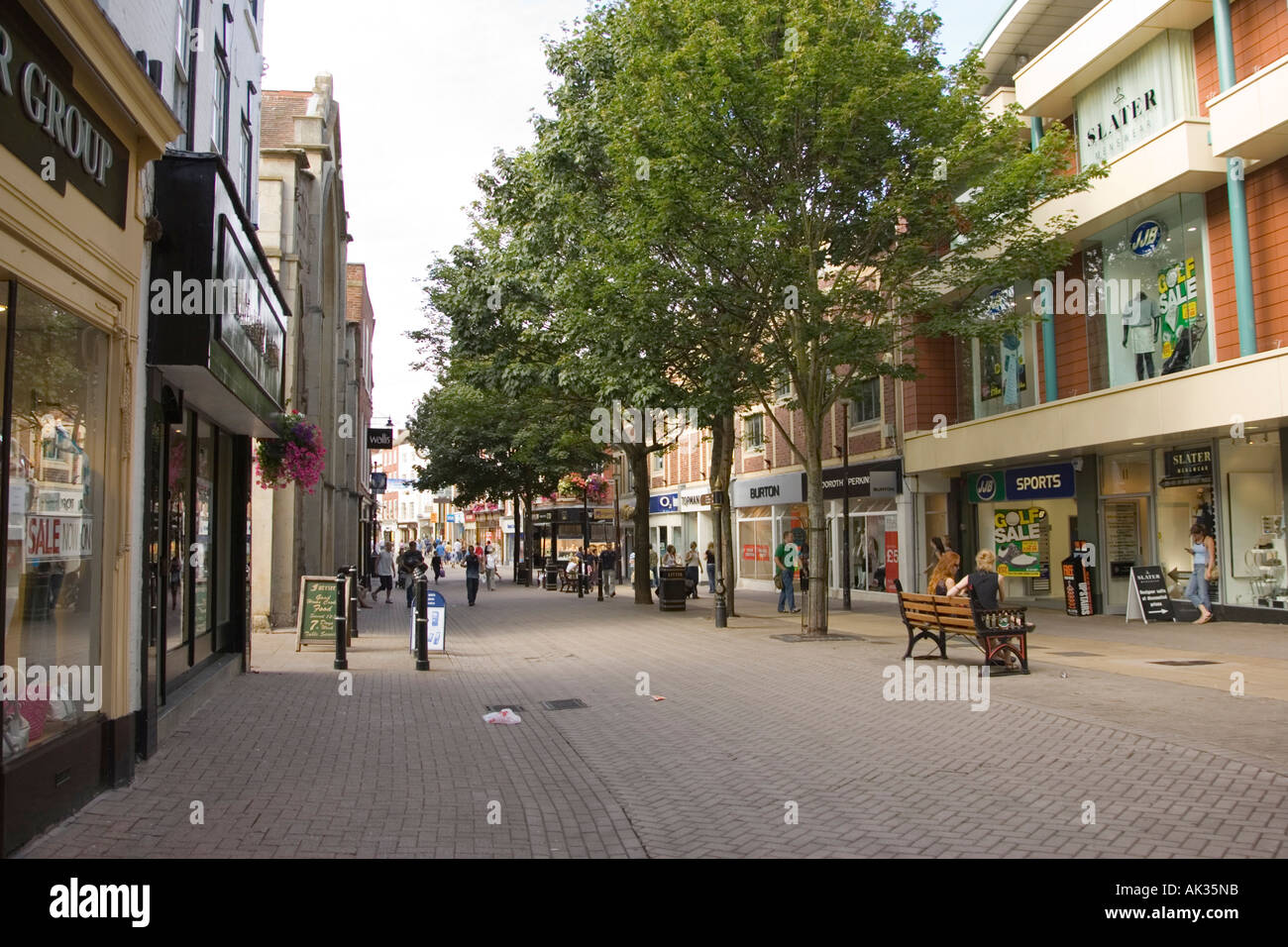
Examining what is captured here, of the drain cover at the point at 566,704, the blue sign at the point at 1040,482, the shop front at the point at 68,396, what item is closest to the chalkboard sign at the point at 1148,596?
the blue sign at the point at 1040,482

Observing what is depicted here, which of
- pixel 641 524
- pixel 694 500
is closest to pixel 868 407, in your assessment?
pixel 641 524

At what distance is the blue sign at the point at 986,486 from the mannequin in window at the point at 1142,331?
5.50m

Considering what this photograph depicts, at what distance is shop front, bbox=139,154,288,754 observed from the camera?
7184 millimetres

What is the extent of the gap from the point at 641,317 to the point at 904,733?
10.1m

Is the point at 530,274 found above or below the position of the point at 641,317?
above

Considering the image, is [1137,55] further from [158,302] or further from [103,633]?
[103,633]

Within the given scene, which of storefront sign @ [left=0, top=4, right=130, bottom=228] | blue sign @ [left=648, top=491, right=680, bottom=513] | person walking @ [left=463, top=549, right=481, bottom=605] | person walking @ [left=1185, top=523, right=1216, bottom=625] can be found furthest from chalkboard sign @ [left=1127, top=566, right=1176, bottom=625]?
blue sign @ [left=648, top=491, right=680, bottom=513]

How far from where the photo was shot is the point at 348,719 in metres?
9.16

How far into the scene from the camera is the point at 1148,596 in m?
17.8

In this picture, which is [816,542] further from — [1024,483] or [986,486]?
[986,486]

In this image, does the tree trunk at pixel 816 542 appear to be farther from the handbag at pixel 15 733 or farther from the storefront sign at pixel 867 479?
the handbag at pixel 15 733

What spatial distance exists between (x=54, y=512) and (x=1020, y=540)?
21380 millimetres

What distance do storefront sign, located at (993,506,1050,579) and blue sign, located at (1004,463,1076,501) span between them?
18.4 inches
